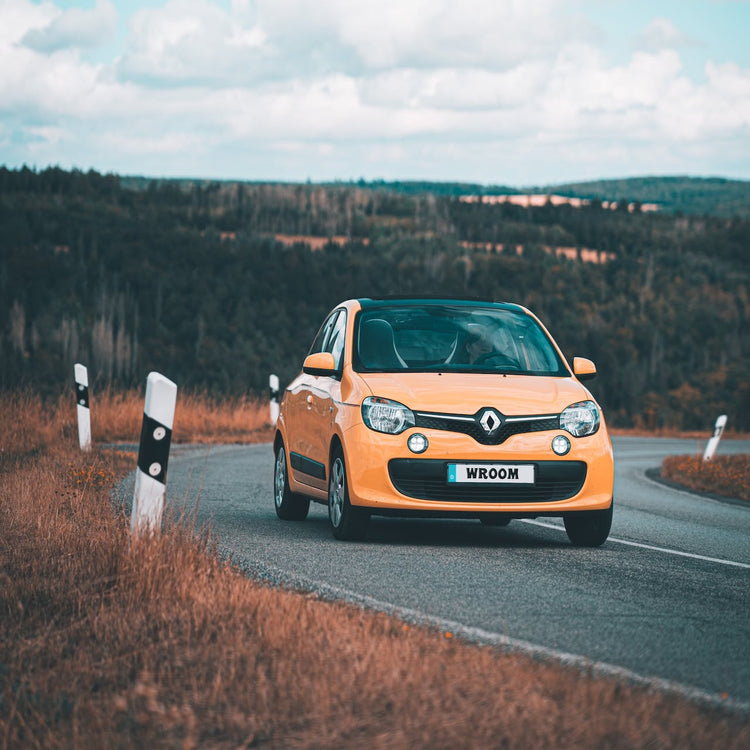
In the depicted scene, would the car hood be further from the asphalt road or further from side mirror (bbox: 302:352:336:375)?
the asphalt road

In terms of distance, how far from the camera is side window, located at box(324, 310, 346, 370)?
32.1 feet

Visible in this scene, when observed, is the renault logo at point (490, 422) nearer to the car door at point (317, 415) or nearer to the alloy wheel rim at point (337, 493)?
the alloy wheel rim at point (337, 493)

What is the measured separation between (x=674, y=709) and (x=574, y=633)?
163cm

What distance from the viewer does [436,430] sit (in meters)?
8.55

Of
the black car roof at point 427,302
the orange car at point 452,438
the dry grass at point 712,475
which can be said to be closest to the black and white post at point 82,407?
the black car roof at point 427,302

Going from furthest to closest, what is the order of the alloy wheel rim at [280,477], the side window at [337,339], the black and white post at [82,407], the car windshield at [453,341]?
the black and white post at [82,407] < the alloy wheel rim at [280,477] < the side window at [337,339] < the car windshield at [453,341]

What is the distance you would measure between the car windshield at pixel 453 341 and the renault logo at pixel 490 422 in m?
0.84

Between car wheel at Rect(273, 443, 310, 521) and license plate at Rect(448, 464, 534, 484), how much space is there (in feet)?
7.75

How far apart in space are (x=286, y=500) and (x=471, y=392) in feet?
8.78

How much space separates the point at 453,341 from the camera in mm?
9867

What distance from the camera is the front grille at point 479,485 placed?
8.51m

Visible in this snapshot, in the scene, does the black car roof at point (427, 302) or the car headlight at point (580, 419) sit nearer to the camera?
the car headlight at point (580, 419)

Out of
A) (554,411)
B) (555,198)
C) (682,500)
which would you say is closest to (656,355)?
(555,198)

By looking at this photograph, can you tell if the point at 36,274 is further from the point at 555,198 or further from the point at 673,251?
the point at 555,198
